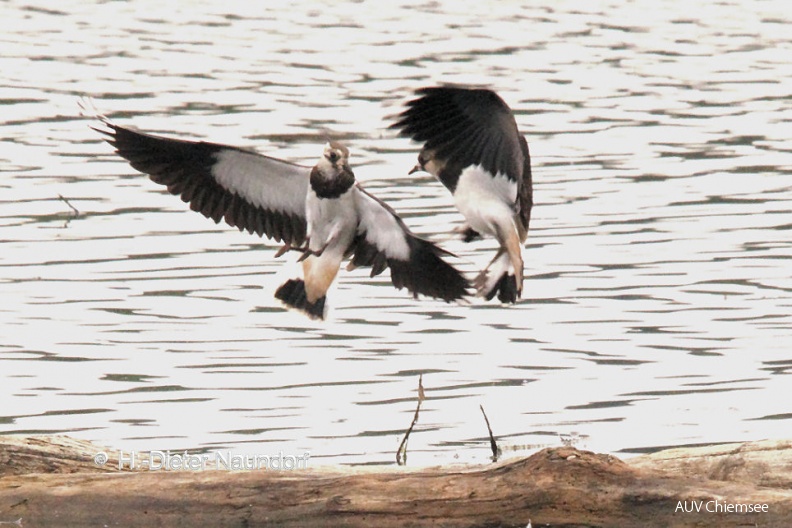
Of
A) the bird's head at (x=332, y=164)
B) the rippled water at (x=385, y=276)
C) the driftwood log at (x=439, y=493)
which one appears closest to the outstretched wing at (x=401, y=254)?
the bird's head at (x=332, y=164)

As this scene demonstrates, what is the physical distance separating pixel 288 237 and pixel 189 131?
20.6 feet

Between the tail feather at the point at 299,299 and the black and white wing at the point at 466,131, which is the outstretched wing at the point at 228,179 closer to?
the tail feather at the point at 299,299

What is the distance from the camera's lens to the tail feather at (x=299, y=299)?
312 inches

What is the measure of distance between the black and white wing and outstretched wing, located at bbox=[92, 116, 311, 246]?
57 centimetres

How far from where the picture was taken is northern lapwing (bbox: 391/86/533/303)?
25.0 feet

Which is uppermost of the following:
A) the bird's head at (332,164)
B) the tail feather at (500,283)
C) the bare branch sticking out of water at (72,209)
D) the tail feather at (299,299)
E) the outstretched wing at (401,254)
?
the bird's head at (332,164)

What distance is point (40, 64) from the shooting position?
17516mm

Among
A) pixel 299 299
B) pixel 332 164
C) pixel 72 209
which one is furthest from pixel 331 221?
pixel 72 209

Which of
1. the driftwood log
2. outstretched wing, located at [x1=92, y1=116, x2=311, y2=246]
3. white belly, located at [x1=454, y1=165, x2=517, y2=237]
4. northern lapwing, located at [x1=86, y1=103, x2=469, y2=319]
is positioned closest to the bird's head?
northern lapwing, located at [x1=86, y1=103, x2=469, y2=319]

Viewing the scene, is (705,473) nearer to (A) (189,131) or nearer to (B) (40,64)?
(A) (189,131)

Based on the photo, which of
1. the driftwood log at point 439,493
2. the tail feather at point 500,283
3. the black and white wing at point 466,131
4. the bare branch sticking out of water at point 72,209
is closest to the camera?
the driftwood log at point 439,493

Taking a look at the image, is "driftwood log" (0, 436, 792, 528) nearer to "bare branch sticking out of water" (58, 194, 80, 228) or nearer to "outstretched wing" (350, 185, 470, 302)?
"outstretched wing" (350, 185, 470, 302)

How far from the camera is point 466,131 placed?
7.70 m

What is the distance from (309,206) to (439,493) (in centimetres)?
211
